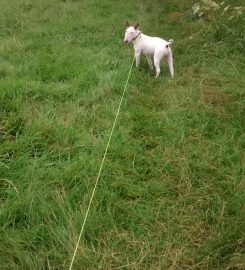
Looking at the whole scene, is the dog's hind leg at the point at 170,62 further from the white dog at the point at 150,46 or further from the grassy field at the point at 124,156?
the grassy field at the point at 124,156

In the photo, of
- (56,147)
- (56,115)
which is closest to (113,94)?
(56,115)

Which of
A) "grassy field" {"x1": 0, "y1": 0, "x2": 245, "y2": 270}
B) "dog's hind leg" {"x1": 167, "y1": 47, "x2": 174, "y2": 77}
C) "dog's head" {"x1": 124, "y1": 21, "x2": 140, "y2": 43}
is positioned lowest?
"grassy field" {"x1": 0, "y1": 0, "x2": 245, "y2": 270}

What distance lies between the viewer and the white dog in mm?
5953

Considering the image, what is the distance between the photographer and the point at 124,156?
13.7 ft

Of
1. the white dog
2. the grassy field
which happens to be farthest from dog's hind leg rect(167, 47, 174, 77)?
the grassy field

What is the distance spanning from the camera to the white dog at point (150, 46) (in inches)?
234

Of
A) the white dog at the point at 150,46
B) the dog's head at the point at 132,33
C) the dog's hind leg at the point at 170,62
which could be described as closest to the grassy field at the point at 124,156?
the dog's hind leg at the point at 170,62

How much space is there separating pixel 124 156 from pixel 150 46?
254 centimetres

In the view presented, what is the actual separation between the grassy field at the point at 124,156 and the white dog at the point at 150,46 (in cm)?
25

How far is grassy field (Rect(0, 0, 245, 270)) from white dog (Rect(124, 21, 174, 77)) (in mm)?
254

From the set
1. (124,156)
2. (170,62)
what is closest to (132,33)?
(170,62)

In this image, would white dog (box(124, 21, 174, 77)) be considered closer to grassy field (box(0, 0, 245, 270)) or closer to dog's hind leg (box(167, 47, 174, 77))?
dog's hind leg (box(167, 47, 174, 77))

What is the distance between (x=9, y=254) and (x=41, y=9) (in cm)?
782

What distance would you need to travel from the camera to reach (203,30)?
294 inches
